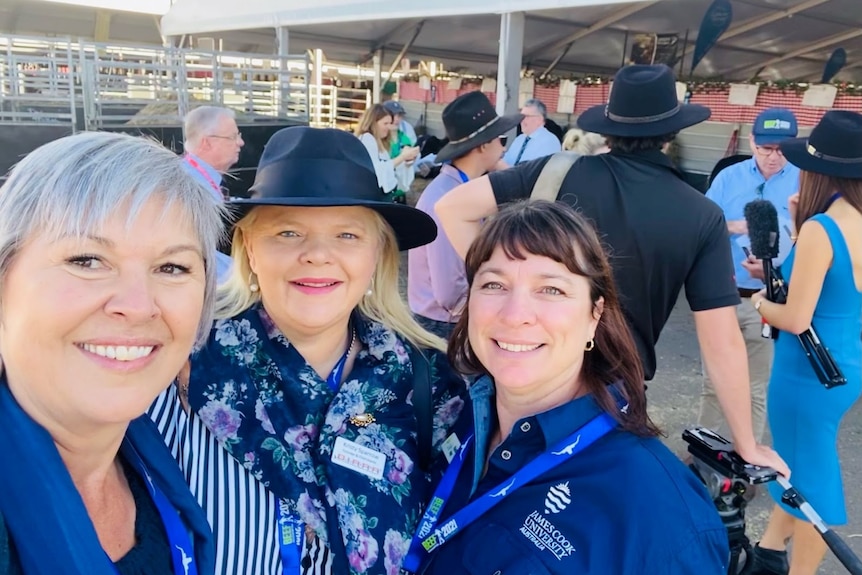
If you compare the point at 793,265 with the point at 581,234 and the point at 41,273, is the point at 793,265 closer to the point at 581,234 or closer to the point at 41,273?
the point at 581,234

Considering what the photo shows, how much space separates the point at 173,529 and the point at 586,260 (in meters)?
1.03

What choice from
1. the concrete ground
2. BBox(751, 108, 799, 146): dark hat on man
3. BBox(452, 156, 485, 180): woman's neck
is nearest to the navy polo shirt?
the concrete ground

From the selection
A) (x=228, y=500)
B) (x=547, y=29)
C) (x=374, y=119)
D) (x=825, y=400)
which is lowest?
(x=825, y=400)

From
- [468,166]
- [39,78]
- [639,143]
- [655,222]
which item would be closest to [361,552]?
[655,222]

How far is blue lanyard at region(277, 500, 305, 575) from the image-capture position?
1.40 m

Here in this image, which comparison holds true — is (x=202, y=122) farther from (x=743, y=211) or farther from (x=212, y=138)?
(x=743, y=211)

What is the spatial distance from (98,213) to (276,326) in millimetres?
674

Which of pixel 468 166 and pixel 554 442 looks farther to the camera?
pixel 468 166

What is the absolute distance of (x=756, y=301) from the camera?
3074mm

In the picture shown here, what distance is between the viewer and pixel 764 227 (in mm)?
2896

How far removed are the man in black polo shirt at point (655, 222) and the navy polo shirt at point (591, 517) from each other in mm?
1147

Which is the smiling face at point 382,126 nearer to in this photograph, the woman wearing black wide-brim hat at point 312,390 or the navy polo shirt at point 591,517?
the woman wearing black wide-brim hat at point 312,390

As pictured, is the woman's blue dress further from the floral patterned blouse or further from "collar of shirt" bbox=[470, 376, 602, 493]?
the floral patterned blouse

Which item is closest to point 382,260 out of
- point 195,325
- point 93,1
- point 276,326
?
point 276,326
